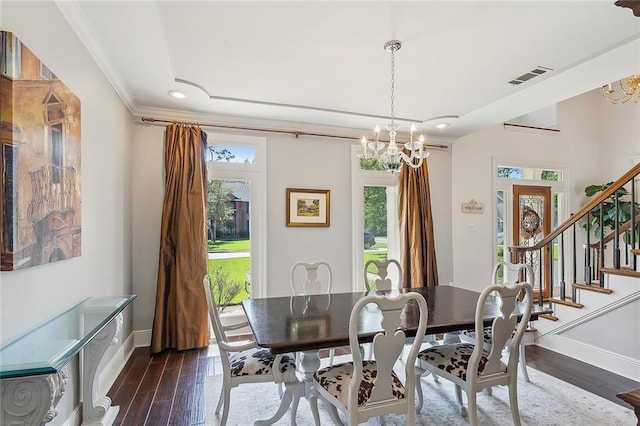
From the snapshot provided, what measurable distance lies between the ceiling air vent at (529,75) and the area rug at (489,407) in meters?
2.63

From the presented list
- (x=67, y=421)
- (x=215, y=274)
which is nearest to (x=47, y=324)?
(x=67, y=421)

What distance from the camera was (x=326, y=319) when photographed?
2.16 metres

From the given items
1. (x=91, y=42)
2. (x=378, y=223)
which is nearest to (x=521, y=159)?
(x=378, y=223)

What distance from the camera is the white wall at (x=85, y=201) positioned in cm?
145

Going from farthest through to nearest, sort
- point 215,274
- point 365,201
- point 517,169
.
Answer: point 517,169
point 365,201
point 215,274

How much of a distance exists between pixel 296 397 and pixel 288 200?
2.48 meters

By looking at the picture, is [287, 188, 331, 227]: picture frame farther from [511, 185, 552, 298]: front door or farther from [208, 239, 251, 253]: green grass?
[511, 185, 552, 298]: front door

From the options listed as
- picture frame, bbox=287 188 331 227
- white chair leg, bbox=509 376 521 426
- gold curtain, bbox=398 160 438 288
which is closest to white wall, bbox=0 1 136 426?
picture frame, bbox=287 188 331 227

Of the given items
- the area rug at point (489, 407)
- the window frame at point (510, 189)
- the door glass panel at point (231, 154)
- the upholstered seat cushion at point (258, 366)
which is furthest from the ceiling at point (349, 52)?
the area rug at point (489, 407)

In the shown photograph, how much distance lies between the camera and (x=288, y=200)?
415cm

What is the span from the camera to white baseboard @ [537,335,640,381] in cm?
289

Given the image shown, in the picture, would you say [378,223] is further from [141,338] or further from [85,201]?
[85,201]

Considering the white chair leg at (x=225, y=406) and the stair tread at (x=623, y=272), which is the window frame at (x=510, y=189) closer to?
the stair tread at (x=623, y=272)

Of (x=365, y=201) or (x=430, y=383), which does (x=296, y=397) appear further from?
(x=365, y=201)
